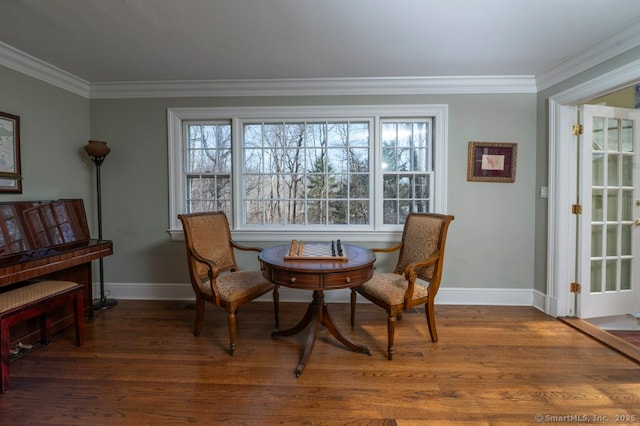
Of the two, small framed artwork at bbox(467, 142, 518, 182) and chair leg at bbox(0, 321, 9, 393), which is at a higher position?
small framed artwork at bbox(467, 142, 518, 182)

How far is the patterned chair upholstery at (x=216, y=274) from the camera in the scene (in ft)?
7.18

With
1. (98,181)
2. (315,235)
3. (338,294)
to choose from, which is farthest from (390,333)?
(98,181)

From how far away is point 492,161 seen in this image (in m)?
3.04

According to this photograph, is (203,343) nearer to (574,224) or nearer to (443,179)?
(443,179)

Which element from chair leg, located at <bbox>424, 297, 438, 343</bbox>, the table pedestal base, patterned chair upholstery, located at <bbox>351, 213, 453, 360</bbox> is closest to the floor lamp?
the table pedestal base

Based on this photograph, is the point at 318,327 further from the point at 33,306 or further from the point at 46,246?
the point at 46,246

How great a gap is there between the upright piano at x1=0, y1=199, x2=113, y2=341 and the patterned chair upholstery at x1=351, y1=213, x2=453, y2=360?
241 cm

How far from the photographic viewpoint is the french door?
8.88ft

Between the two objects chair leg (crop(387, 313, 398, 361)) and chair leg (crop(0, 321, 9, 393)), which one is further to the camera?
chair leg (crop(387, 313, 398, 361))

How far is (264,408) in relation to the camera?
1.64 meters

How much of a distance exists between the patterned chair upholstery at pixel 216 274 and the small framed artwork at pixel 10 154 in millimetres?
1556

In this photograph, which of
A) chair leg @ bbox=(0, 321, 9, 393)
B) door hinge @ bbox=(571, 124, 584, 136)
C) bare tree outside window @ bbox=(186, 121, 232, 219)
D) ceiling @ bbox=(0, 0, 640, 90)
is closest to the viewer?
chair leg @ bbox=(0, 321, 9, 393)

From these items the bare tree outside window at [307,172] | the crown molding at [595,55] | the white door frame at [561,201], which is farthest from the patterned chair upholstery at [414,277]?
the crown molding at [595,55]

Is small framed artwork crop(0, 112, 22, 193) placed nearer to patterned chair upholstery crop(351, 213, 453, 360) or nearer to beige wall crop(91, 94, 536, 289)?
beige wall crop(91, 94, 536, 289)
